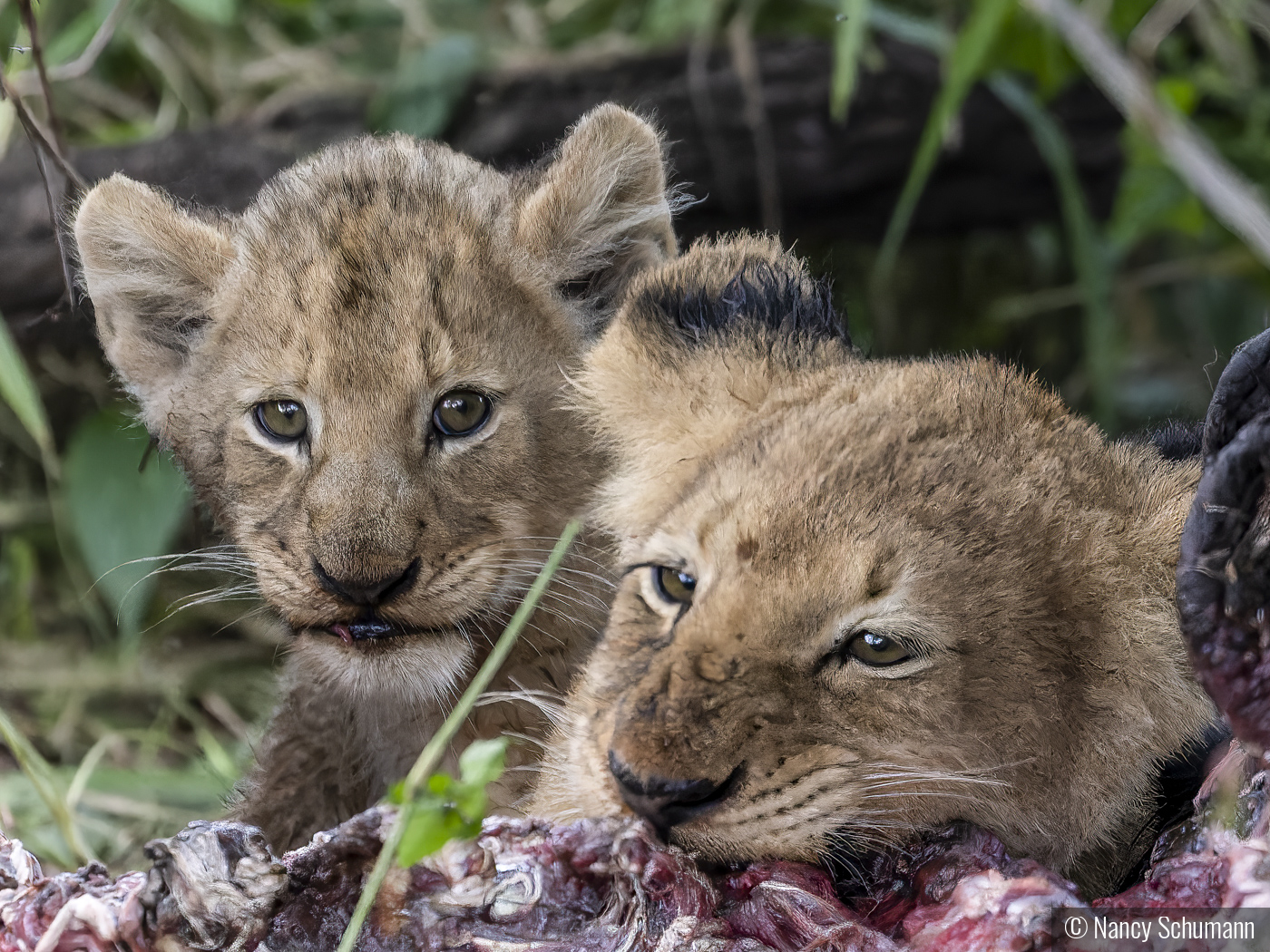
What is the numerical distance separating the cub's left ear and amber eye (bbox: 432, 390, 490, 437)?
255mm

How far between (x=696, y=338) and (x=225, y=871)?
81 cm

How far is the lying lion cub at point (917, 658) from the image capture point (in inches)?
48.3

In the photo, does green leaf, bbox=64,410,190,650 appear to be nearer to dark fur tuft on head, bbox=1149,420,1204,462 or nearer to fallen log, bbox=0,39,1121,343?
fallen log, bbox=0,39,1121,343

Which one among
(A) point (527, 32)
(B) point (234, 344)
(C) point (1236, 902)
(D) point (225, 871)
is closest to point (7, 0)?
(A) point (527, 32)

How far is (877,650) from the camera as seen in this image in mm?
1264

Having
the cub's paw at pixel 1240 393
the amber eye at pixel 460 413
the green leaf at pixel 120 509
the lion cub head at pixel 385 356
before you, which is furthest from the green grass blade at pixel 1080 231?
the green leaf at pixel 120 509

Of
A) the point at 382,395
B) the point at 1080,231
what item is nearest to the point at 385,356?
the point at 382,395

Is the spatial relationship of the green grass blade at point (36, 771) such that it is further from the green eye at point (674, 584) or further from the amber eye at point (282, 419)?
the green eye at point (674, 584)

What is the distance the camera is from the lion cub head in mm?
1810

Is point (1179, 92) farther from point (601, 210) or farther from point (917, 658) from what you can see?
point (917, 658)

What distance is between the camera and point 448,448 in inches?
74.5

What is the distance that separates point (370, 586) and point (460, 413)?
1.02ft

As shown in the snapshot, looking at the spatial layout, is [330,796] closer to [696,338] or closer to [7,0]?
[696,338]

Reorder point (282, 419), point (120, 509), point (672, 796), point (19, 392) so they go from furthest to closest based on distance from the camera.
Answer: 1. point (120, 509)
2. point (282, 419)
3. point (19, 392)
4. point (672, 796)
